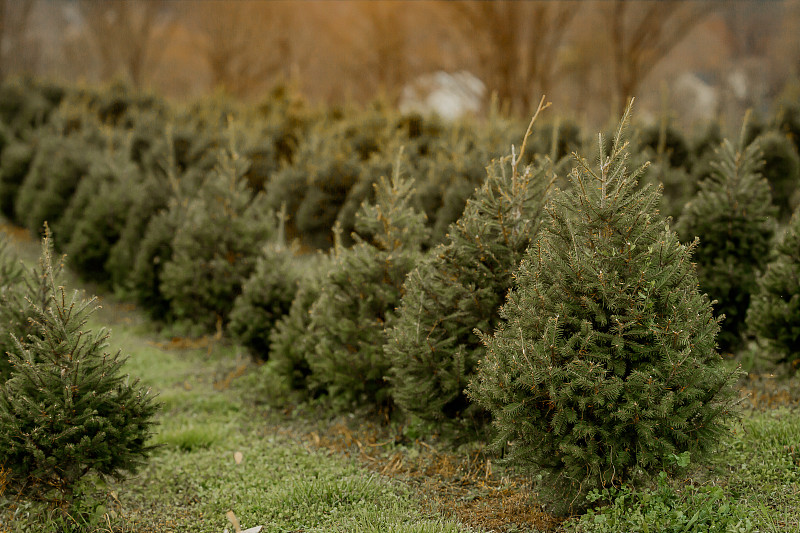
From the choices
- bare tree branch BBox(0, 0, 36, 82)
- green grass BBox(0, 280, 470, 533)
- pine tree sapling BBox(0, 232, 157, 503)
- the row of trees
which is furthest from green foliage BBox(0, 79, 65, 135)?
pine tree sapling BBox(0, 232, 157, 503)

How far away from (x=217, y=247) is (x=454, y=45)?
71.2 feet

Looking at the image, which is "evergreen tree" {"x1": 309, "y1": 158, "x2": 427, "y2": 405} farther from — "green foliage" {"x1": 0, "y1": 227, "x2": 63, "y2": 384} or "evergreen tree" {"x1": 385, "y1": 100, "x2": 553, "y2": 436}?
"green foliage" {"x1": 0, "y1": 227, "x2": 63, "y2": 384}

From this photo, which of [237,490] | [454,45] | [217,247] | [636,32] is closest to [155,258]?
[217,247]

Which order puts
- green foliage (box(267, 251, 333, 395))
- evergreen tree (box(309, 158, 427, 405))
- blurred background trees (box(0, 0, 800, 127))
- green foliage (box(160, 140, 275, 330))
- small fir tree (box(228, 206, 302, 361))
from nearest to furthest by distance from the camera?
evergreen tree (box(309, 158, 427, 405))
green foliage (box(267, 251, 333, 395))
small fir tree (box(228, 206, 302, 361))
green foliage (box(160, 140, 275, 330))
blurred background trees (box(0, 0, 800, 127))

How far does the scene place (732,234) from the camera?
6.35m

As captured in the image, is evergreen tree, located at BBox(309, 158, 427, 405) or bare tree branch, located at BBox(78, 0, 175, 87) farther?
bare tree branch, located at BBox(78, 0, 175, 87)

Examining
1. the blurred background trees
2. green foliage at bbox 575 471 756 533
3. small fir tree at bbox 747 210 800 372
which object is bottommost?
green foliage at bbox 575 471 756 533

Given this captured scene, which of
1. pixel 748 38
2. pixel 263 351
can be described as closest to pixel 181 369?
pixel 263 351

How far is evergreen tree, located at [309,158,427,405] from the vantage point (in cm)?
550

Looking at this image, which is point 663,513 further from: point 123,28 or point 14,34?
point 123,28

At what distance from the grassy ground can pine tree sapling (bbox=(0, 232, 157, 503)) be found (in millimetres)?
257

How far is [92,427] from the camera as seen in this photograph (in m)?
4.12

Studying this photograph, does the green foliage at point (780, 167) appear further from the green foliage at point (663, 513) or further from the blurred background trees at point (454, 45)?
the blurred background trees at point (454, 45)

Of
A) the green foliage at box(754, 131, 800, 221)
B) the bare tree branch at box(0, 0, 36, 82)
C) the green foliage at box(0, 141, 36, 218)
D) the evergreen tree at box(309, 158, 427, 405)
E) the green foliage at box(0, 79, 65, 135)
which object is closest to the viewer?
the evergreen tree at box(309, 158, 427, 405)
